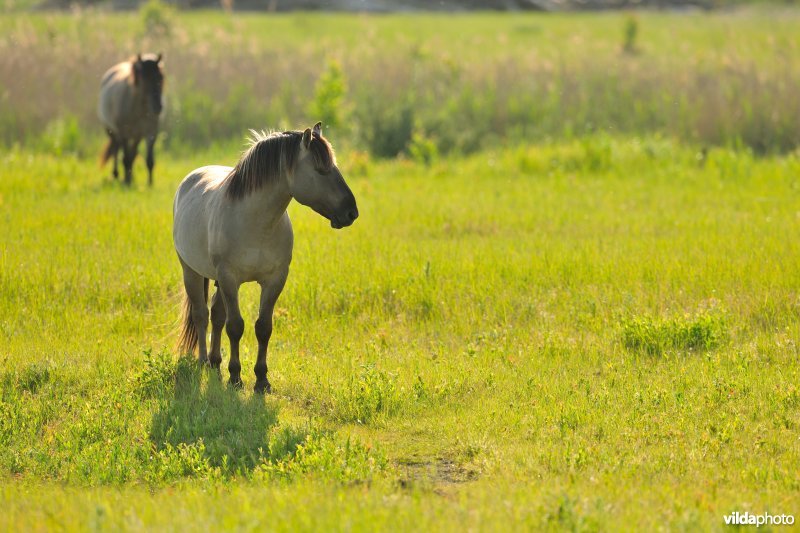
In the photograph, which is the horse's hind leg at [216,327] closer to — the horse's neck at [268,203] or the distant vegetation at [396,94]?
the horse's neck at [268,203]

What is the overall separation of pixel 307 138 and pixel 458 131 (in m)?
13.1

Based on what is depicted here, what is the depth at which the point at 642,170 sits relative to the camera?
18000mm

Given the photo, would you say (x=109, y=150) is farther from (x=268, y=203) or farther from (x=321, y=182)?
(x=321, y=182)

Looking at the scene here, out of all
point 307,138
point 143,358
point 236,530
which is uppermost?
point 307,138

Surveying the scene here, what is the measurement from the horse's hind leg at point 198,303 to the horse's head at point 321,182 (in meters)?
1.83

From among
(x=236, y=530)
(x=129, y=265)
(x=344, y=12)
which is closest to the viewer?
(x=236, y=530)

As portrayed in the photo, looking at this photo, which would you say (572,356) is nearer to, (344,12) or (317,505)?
(317,505)

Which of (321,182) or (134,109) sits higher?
(321,182)

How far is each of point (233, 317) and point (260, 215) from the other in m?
0.91

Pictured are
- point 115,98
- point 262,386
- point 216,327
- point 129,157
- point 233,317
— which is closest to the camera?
point 233,317

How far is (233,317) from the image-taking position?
8531mm

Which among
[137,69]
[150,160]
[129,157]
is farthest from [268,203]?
[137,69]

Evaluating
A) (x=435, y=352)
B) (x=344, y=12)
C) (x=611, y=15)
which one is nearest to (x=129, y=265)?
(x=435, y=352)

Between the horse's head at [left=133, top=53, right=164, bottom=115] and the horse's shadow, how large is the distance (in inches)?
340
